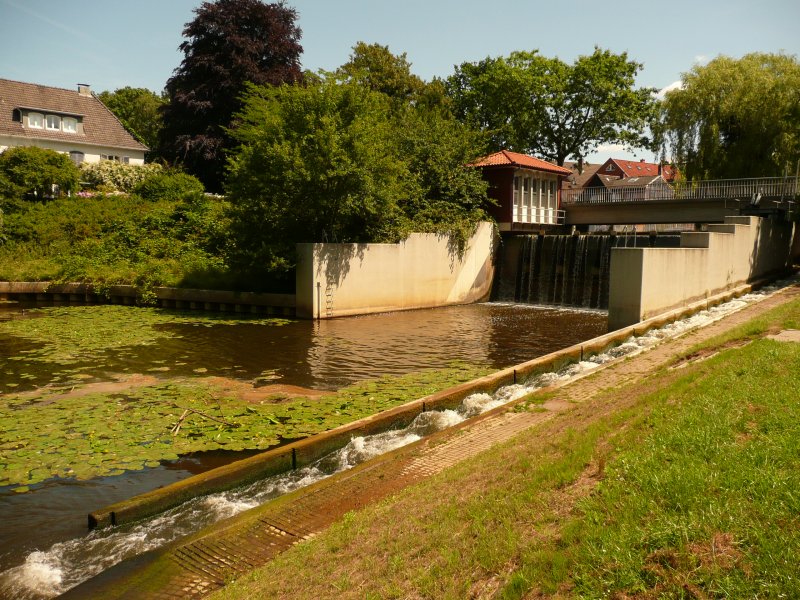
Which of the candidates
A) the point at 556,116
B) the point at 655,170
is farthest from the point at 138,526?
the point at 655,170

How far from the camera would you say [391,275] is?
23078 mm

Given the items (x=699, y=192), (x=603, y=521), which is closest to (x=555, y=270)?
(x=699, y=192)

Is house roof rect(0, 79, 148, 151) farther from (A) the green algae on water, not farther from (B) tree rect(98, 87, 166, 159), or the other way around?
(A) the green algae on water

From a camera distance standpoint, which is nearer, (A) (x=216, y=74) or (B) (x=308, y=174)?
(B) (x=308, y=174)

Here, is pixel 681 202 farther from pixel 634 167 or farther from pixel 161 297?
pixel 634 167

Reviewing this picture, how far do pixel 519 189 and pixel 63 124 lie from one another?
120ft

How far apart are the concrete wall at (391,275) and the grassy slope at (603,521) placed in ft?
50.2

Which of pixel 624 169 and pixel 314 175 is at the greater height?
pixel 624 169

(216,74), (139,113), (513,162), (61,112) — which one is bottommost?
(513,162)

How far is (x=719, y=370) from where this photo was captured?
23.9 feet

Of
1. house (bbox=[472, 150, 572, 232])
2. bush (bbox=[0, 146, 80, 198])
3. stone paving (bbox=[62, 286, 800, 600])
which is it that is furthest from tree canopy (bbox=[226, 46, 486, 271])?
bush (bbox=[0, 146, 80, 198])

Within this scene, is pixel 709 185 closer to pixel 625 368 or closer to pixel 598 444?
pixel 625 368

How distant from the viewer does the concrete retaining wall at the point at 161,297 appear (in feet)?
71.6

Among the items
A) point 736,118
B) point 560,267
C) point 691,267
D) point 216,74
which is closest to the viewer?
point 691,267
